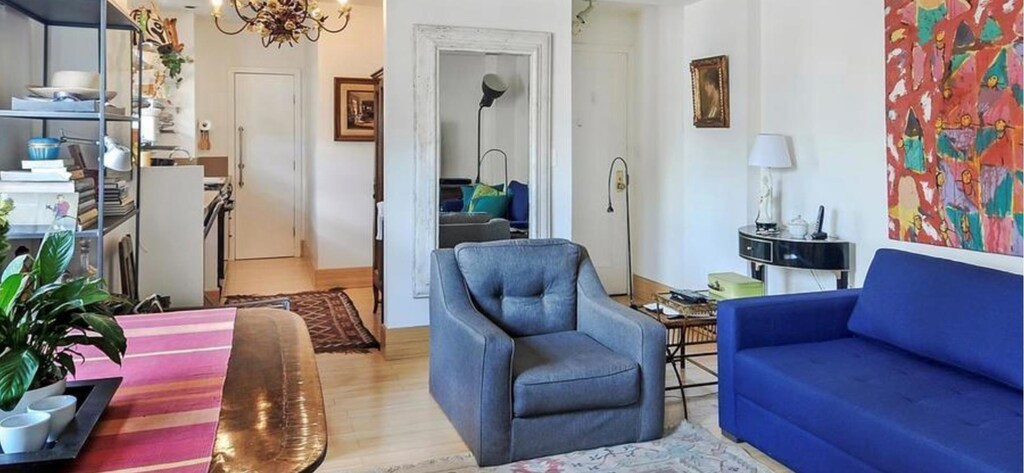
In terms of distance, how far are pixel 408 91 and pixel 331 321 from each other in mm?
1927

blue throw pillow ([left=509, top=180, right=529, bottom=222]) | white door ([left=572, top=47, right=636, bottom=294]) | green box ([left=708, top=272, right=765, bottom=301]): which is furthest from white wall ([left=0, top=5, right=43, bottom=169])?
white door ([left=572, top=47, right=636, bottom=294])

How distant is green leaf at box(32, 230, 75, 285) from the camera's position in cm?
117

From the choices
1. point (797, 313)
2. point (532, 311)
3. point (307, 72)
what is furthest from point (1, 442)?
point (307, 72)

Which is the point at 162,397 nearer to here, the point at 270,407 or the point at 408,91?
the point at 270,407

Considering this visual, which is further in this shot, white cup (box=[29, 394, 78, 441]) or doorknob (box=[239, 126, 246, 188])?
doorknob (box=[239, 126, 246, 188])

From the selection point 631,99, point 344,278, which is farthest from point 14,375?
point 344,278

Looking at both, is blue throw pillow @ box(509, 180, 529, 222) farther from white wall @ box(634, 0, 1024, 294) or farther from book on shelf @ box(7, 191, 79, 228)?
book on shelf @ box(7, 191, 79, 228)

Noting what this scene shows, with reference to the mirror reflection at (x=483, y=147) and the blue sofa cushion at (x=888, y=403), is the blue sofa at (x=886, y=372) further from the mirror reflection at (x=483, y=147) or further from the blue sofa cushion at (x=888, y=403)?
the mirror reflection at (x=483, y=147)

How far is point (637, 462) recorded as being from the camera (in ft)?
9.57

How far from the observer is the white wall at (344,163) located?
643 cm

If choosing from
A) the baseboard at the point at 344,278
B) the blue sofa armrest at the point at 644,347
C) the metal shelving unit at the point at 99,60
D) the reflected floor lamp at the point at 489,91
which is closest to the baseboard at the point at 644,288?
the reflected floor lamp at the point at 489,91

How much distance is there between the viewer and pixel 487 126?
15.0 feet

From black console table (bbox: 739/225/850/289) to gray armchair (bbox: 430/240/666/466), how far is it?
1148mm

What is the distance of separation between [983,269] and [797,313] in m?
0.71
